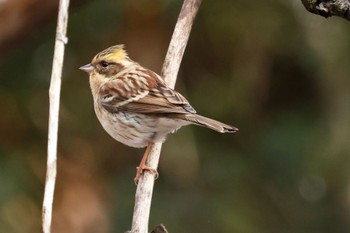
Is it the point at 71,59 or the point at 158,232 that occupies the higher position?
the point at 71,59

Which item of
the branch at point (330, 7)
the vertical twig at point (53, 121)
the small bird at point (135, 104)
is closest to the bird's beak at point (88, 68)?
the small bird at point (135, 104)

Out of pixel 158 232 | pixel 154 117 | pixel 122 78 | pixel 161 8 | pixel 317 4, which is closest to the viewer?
pixel 158 232

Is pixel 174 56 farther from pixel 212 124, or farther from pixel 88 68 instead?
pixel 88 68

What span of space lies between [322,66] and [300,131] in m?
0.37

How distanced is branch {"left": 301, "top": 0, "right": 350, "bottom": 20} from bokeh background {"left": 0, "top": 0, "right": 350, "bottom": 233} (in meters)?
1.88

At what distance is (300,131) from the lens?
5262 millimetres

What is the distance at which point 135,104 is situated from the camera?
409 centimetres

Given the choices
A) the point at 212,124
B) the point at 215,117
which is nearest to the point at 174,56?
the point at 212,124

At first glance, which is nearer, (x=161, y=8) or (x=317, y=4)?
(x=317, y=4)

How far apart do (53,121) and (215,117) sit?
7.19 feet

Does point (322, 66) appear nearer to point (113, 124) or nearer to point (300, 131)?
point (300, 131)

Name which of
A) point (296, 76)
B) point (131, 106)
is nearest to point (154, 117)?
point (131, 106)

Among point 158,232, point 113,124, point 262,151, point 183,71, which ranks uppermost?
point 183,71

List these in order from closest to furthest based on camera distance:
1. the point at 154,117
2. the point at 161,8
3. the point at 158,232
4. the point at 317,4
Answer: the point at 158,232, the point at 317,4, the point at 154,117, the point at 161,8
